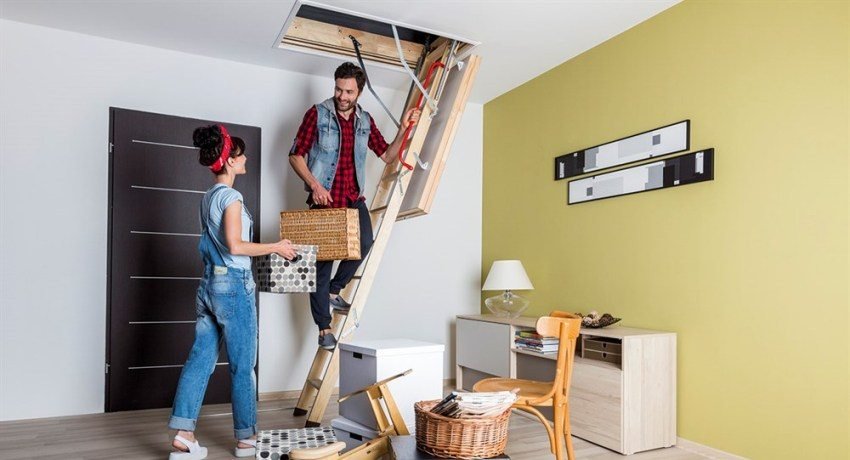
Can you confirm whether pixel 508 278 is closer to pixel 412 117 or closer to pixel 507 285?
pixel 507 285

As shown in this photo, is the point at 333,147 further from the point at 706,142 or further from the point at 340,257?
the point at 706,142

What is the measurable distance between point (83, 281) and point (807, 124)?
436 cm

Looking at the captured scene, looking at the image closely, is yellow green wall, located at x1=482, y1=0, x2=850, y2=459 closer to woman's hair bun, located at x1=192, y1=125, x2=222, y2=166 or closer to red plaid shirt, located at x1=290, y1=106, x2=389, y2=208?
red plaid shirt, located at x1=290, y1=106, x2=389, y2=208

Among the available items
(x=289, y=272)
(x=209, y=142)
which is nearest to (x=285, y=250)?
(x=289, y=272)

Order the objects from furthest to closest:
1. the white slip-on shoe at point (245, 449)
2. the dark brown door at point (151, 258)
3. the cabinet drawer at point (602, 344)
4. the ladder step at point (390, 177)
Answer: the dark brown door at point (151, 258) → the ladder step at point (390, 177) → the cabinet drawer at point (602, 344) → the white slip-on shoe at point (245, 449)

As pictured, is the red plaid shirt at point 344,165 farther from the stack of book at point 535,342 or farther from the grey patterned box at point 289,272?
the stack of book at point 535,342

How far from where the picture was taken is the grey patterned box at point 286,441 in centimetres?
209

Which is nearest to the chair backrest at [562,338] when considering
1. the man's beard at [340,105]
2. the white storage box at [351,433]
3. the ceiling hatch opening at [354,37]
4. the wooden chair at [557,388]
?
the wooden chair at [557,388]

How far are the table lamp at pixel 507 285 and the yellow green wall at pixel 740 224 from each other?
0.37m

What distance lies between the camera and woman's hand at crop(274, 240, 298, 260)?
9.82 ft

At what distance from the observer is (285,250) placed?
9.93 feet

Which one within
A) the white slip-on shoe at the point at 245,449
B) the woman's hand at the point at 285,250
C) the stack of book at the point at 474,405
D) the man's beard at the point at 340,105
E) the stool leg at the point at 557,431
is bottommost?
the white slip-on shoe at the point at 245,449

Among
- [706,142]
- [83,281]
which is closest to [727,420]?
[706,142]

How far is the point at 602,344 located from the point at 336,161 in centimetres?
194
